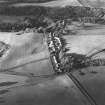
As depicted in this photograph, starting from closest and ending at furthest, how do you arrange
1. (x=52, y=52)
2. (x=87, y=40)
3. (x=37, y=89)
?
(x=37, y=89) < (x=52, y=52) < (x=87, y=40)

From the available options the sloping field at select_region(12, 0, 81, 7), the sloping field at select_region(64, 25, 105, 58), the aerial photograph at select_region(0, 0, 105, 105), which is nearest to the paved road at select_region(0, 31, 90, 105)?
the aerial photograph at select_region(0, 0, 105, 105)

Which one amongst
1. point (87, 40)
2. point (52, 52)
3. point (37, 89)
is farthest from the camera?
point (87, 40)

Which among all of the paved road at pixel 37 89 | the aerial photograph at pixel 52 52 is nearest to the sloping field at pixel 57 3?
the aerial photograph at pixel 52 52

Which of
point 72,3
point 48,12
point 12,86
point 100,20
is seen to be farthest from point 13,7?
point 12,86

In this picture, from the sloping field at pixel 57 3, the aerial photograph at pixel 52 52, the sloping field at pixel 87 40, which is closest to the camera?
the aerial photograph at pixel 52 52

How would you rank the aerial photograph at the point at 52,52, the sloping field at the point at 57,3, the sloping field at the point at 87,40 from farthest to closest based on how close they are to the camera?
the sloping field at the point at 57,3 < the sloping field at the point at 87,40 < the aerial photograph at the point at 52,52

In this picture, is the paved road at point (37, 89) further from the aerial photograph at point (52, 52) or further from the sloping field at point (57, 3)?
the sloping field at point (57, 3)

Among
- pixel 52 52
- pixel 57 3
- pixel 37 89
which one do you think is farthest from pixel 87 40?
pixel 37 89

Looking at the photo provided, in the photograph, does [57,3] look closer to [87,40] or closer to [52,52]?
[87,40]

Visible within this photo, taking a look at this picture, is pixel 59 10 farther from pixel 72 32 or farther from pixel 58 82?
pixel 58 82
